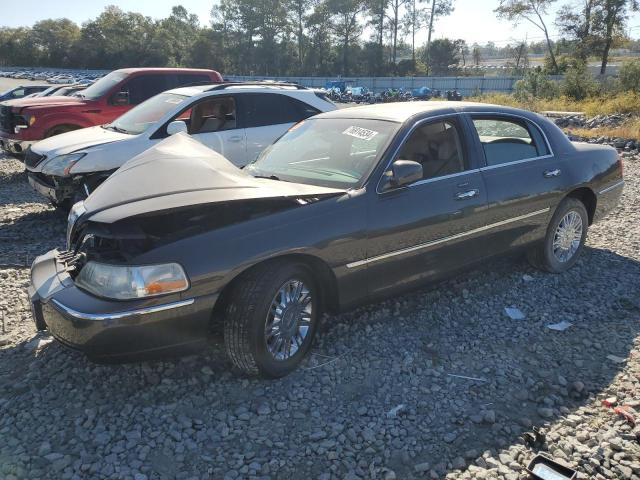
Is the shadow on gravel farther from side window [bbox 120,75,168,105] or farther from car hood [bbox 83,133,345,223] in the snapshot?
side window [bbox 120,75,168,105]

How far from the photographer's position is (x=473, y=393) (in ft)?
10.6

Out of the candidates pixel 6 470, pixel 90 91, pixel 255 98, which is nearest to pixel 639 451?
pixel 6 470

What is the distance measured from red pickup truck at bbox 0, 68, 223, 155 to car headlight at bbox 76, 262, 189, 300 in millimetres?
7221

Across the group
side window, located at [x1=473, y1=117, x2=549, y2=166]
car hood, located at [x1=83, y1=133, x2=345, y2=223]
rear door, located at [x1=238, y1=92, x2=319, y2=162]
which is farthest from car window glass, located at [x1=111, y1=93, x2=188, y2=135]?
side window, located at [x1=473, y1=117, x2=549, y2=166]

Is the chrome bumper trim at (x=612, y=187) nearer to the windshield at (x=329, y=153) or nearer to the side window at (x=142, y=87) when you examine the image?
the windshield at (x=329, y=153)

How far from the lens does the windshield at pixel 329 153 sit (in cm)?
373

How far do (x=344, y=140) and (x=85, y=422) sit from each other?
2.66 meters

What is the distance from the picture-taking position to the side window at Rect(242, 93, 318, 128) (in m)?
7.32

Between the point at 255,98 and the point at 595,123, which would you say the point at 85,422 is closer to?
the point at 255,98

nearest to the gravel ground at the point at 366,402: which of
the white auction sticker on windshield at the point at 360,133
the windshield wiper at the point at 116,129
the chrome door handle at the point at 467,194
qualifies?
the chrome door handle at the point at 467,194

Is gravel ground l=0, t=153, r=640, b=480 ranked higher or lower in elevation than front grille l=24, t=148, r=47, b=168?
lower

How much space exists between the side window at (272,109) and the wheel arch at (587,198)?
4056mm

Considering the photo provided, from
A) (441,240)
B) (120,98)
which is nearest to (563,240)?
(441,240)

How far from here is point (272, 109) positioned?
24.6 feet
